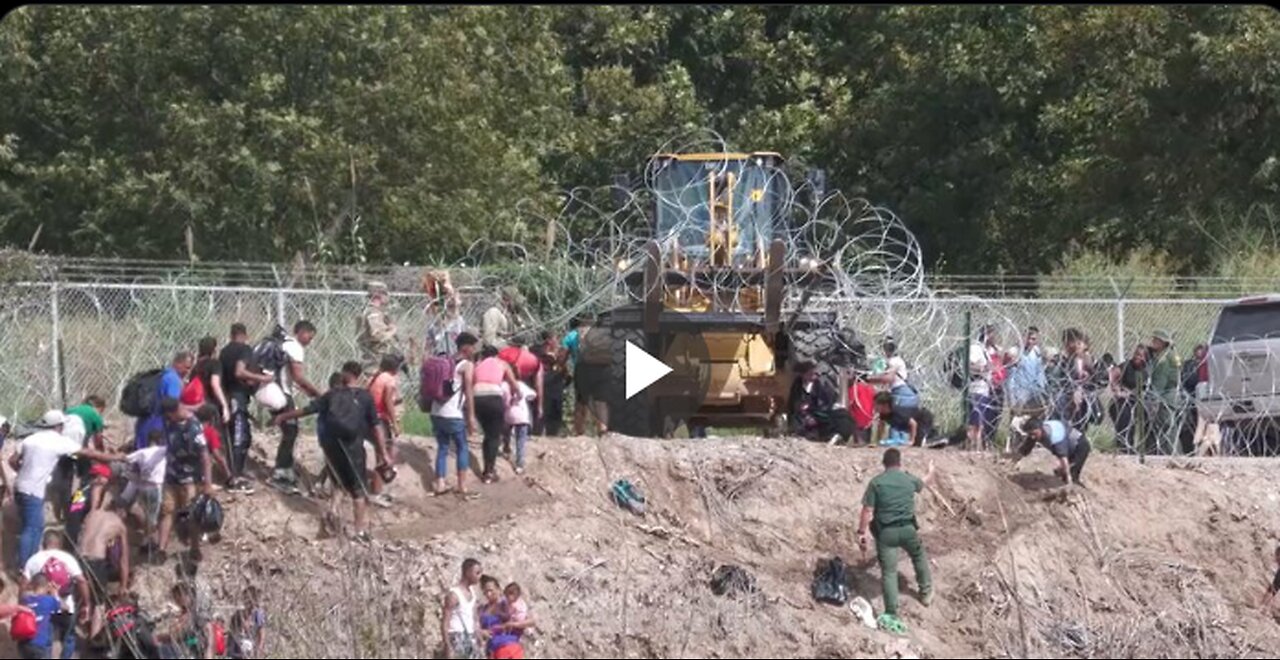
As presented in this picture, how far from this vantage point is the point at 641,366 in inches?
905

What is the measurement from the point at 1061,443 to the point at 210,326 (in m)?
7.63

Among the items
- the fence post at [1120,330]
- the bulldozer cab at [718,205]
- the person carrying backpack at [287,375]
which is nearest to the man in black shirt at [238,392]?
the person carrying backpack at [287,375]

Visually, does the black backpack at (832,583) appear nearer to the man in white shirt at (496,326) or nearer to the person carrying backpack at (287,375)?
the man in white shirt at (496,326)

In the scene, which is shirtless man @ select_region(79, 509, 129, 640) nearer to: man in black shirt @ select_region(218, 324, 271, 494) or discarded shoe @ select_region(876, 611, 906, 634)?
man in black shirt @ select_region(218, 324, 271, 494)

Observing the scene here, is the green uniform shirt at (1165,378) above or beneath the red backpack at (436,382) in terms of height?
beneath

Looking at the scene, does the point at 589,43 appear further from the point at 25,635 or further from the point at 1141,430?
the point at 25,635

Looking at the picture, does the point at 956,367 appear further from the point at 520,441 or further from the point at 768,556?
the point at 520,441

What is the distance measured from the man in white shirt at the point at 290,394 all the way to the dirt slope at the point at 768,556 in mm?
222

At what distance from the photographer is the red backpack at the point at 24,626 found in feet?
56.7

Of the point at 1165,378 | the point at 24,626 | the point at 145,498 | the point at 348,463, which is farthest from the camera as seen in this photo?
the point at 1165,378

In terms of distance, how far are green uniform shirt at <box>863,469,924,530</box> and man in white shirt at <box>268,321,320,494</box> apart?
448 cm

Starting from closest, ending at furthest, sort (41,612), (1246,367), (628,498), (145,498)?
(41,612) < (145,498) < (628,498) < (1246,367)

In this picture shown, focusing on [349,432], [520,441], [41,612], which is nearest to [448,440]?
[520,441]

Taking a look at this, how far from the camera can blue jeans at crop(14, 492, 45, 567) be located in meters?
18.6
